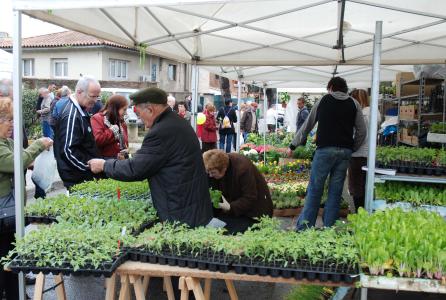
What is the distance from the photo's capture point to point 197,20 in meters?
5.33

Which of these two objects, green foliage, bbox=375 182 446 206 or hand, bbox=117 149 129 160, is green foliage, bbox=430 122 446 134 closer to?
green foliage, bbox=375 182 446 206

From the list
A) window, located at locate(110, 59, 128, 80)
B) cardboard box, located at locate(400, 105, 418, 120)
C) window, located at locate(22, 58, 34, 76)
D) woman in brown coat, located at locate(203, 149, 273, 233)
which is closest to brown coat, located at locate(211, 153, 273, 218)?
woman in brown coat, located at locate(203, 149, 273, 233)

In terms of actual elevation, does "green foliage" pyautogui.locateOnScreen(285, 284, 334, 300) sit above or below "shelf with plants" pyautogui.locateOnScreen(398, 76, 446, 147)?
below

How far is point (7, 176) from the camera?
3.62 m

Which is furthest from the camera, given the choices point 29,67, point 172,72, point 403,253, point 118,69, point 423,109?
point 172,72

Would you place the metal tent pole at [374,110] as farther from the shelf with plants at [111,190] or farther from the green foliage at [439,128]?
the green foliage at [439,128]

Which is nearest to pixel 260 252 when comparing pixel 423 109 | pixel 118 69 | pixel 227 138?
pixel 423 109

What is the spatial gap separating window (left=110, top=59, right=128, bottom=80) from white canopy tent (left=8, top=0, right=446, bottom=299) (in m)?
25.3

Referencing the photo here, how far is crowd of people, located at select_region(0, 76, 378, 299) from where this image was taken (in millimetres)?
3320

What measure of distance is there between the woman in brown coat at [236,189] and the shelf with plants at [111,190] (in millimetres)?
646

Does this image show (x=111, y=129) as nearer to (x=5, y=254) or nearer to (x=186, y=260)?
(x=5, y=254)

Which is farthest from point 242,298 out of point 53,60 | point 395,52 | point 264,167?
point 53,60

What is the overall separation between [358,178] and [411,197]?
2312mm

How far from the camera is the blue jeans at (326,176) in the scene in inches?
208
